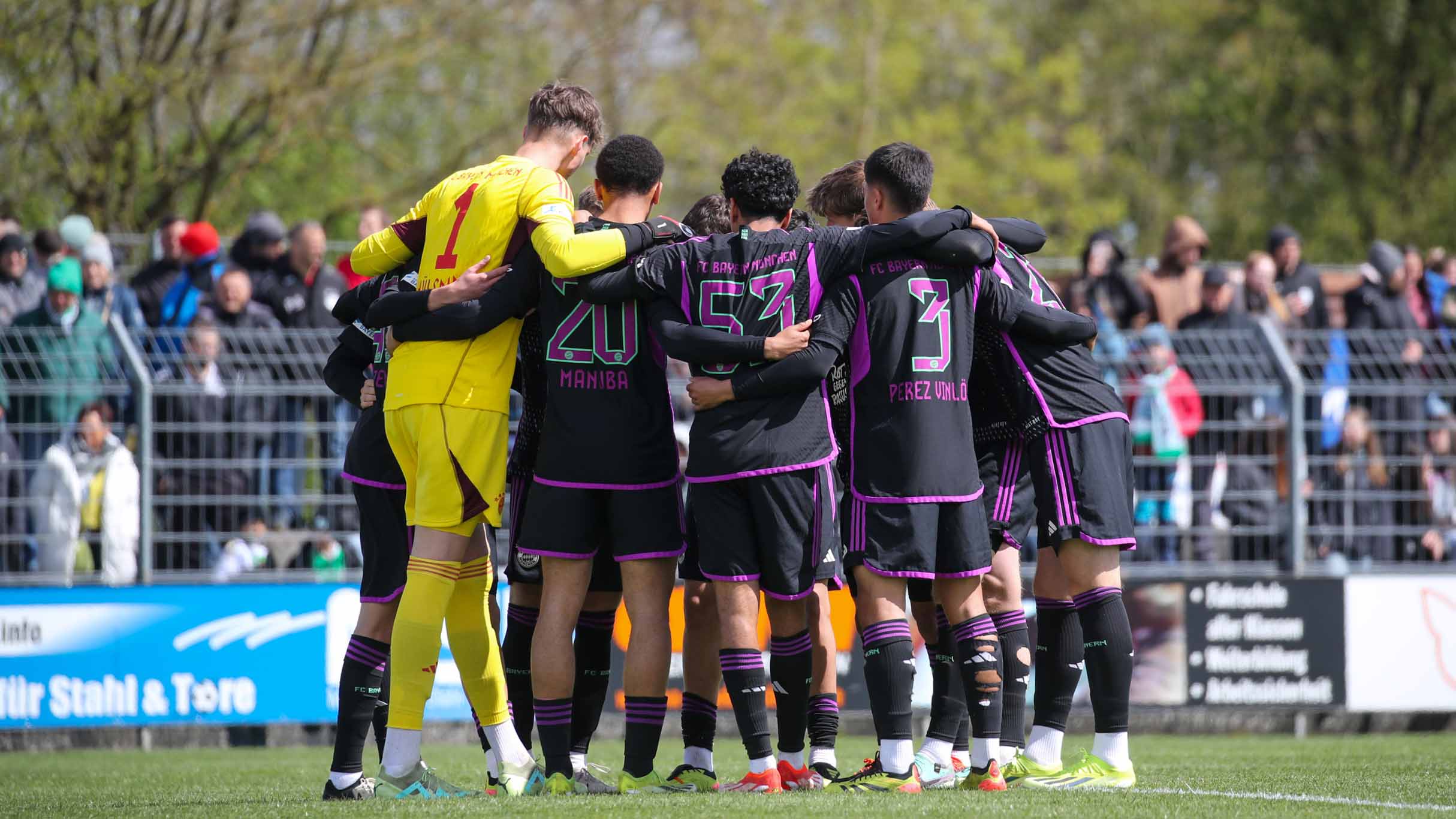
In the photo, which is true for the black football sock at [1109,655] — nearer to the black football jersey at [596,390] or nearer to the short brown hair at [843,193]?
the black football jersey at [596,390]

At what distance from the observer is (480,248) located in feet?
19.1

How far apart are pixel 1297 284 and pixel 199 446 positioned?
26.7ft

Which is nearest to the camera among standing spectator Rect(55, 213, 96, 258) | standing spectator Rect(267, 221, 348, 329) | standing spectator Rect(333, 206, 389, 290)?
standing spectator Rect(267, 221, 348, 329)

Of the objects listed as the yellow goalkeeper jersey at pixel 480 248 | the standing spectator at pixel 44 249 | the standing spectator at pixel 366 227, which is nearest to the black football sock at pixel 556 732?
the yellow goalkeeper jersey at pixel 480 248

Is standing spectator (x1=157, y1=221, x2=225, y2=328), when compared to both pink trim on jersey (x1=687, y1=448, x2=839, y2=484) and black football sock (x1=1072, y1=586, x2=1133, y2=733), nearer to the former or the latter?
pink trim on jersey (x1=687, y1=448, x2=839, y2=484)

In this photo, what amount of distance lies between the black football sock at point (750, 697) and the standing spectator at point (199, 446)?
5.25m

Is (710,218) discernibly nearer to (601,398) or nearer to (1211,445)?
(601,398)

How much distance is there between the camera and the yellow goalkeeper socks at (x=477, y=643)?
5.93m

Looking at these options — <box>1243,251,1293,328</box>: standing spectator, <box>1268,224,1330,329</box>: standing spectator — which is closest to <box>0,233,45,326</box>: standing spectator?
<box>1243,251,1293,328</box>: standing spectator

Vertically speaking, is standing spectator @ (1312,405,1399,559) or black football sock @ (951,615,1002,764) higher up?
standing spectator @ (1312,405,1399,559)

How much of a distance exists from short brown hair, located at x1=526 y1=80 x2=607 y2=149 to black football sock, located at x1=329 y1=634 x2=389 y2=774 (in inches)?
79.5

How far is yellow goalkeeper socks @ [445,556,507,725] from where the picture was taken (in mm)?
5934

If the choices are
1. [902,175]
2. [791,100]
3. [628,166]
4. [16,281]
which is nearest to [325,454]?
[16,281]

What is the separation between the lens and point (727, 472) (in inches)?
219
